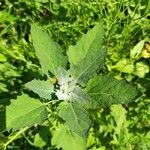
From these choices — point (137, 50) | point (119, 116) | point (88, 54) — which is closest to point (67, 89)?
point (88, 54)

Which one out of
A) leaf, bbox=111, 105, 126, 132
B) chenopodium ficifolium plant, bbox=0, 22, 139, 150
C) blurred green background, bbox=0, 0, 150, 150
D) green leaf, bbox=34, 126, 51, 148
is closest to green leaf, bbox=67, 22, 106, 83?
chenopodium ficifolium plant, bbox=0, 22, 139, 150

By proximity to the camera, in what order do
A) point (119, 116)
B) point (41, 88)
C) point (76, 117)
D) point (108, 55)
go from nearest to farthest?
point (76, 117), point (41, 88), point (119, 116), point (108, 55)

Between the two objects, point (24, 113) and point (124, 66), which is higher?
point (24, 113)

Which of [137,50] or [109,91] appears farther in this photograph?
[137,50]

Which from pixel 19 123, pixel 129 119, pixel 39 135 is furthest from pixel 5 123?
pixel 129 119

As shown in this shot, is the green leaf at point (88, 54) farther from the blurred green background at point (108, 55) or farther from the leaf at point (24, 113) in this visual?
the blurred green background at point (108, 55)

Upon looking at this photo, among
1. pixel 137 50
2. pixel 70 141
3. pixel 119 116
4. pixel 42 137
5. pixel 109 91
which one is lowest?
pixel 42 137

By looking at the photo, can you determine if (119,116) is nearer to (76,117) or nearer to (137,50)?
(137,50)

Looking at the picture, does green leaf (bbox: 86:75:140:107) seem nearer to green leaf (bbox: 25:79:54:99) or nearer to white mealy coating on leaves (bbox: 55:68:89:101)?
white mealy coating on leaves (bbox: 55:68:89:101)
